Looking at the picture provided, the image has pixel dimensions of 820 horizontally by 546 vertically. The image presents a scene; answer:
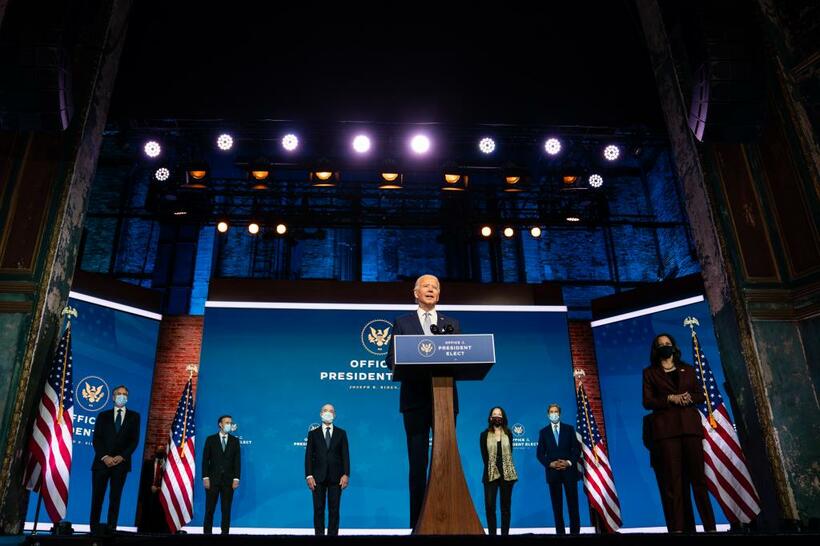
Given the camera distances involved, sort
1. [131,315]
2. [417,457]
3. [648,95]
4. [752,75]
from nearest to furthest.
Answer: [417,457] → [752,75] → [648,95] → [131,315]

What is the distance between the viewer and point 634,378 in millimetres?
10148

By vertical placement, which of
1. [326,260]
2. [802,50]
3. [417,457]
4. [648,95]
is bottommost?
[417,457]

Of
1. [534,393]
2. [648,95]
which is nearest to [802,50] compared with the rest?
[648,95]

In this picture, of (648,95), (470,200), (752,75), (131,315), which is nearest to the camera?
(752,75)

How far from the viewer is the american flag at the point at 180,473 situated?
7.64 meters

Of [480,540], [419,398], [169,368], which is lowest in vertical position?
[480,540]

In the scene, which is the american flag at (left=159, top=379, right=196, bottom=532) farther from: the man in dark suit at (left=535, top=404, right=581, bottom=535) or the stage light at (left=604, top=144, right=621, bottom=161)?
the stage light at (left=604, top=144, right=621, bottom=161)

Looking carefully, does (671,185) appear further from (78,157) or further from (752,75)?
(78,157)

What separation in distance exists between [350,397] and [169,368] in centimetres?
371

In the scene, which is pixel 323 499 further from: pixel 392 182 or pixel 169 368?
pixel 169 368

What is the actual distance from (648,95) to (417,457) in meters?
5.55

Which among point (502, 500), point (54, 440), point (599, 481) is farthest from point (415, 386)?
point (599, 481)

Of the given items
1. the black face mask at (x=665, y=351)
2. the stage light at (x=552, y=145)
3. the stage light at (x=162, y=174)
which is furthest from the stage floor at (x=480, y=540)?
the stage light at (x=162, y=174)

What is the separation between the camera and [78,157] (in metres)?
4.90
